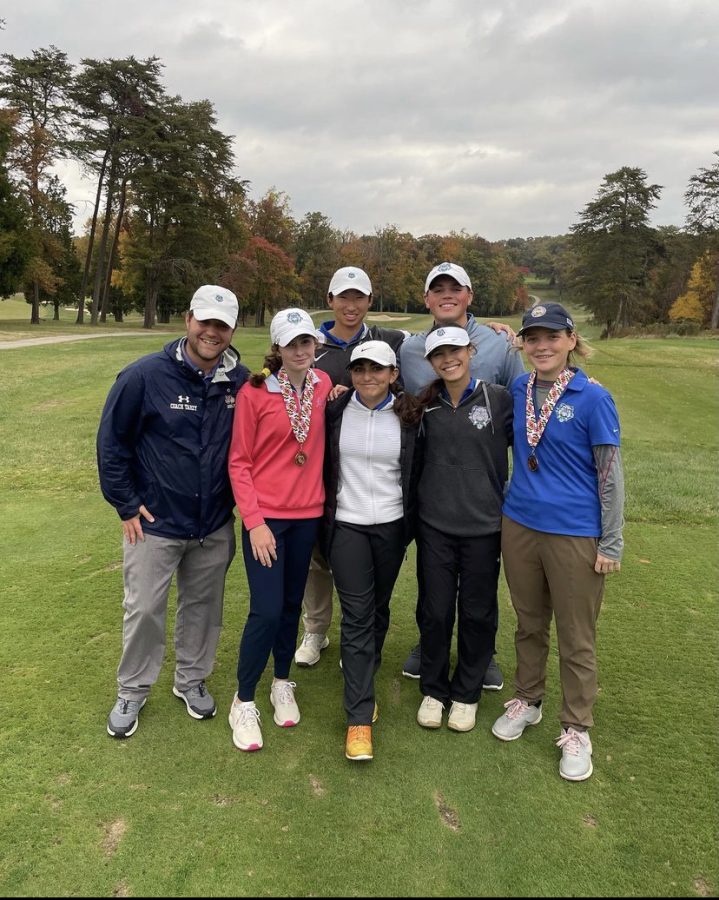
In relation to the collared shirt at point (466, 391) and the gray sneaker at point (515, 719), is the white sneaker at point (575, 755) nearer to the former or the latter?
the gray sneaker at point (515, 719)

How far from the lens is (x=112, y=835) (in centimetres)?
255

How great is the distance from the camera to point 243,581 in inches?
203

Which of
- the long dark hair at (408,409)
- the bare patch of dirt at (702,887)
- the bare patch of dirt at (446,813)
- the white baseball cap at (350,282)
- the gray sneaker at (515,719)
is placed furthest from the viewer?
the white baseball cap at (350,282)

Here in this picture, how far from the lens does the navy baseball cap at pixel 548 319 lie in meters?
3.05

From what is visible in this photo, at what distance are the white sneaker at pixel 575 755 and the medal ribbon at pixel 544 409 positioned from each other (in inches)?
59.7

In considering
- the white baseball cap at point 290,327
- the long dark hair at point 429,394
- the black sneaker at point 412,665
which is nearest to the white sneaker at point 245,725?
the black sneaker at point 412,665

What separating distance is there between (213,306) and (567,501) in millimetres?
2054

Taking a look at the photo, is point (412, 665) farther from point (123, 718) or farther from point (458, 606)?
point (123, 718)

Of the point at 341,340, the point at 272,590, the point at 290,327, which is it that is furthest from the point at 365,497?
the point at 341,340

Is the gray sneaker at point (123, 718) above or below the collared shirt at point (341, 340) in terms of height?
below

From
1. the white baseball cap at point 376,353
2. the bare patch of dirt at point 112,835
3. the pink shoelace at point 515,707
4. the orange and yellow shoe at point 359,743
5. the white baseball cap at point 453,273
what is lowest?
the bare patch of dirt at point 112,835

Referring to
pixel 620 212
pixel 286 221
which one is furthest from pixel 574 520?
pixel 286 221

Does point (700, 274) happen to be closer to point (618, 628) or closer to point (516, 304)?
point (516, 304)

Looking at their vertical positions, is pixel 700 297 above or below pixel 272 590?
above
